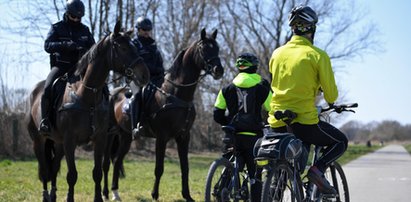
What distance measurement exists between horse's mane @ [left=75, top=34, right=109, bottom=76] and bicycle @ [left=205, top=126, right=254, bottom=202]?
2496 millimetres

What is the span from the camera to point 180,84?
421 inches

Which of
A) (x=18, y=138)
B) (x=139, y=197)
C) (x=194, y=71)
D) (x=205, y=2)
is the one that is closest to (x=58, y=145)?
(x=139, y=197)

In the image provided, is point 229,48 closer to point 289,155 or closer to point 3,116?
point 3,116

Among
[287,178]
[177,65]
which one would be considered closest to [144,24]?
[177,65]

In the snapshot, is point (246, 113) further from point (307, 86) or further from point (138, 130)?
point (138, 130)

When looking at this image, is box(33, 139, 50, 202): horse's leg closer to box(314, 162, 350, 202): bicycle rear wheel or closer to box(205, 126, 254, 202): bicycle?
box(205, 126, 254, 202): bicycle

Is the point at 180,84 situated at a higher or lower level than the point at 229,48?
lower

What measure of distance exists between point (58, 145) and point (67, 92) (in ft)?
4.27

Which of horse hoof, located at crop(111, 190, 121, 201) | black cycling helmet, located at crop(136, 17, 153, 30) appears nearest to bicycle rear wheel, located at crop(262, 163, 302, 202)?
horse hoof, located at crop(111, 190, 121, 201)

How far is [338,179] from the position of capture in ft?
23.4

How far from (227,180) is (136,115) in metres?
3.71

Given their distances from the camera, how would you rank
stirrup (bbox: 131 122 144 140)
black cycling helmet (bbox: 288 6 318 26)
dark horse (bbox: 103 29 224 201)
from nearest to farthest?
black cycling helmet (bbox: 288 6 318 26)
dark horse (bbox: 103 29 224 201)
stirrup (bbox: 131 122 144 140)

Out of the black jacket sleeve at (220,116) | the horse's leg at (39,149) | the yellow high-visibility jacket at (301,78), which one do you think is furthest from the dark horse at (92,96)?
the yellow high-visibility jacket at (301,78)

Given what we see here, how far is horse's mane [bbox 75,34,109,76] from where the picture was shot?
8859 millimetres
